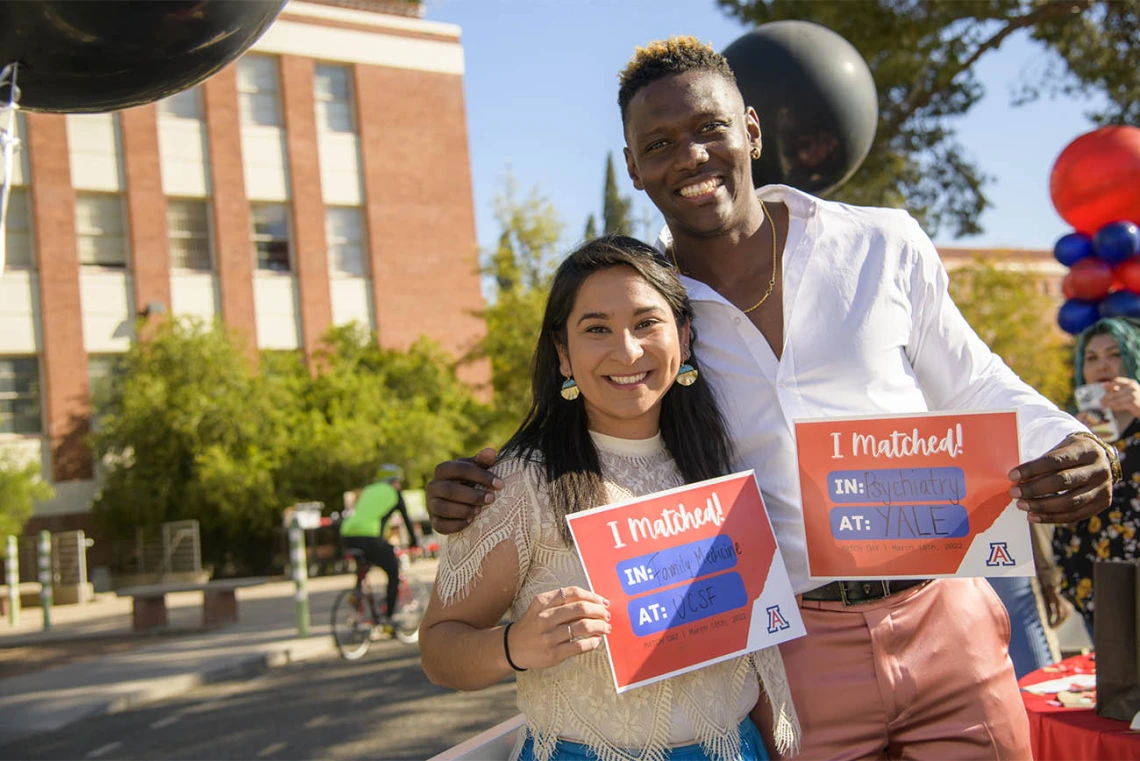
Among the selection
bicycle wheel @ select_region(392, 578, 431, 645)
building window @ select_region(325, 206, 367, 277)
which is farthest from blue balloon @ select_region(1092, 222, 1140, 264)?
building window @ select_region(325, 206, 367, 277)

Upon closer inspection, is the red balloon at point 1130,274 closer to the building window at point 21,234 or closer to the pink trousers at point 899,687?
the pink trousers at point 899,687

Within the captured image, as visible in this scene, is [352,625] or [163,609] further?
[163,609]

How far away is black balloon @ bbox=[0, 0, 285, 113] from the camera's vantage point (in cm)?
203

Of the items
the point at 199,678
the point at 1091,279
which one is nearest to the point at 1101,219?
the point at 1091,279

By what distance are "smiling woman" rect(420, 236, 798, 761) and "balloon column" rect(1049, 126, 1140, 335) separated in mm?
6374

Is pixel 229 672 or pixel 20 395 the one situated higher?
pixel 20 395

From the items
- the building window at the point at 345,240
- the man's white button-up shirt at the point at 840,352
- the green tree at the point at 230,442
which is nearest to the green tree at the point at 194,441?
the green tree at the point at 230,442

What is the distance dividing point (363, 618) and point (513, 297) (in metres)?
9.17

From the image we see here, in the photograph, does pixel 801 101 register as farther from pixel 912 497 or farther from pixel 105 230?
pixel 105 230

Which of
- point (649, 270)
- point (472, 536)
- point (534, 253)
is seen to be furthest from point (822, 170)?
point (534, 253)

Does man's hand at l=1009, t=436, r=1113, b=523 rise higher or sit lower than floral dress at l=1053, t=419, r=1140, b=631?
higher

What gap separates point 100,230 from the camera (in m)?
25.0

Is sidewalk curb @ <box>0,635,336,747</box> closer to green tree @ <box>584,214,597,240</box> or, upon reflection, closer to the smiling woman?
green tree @ <box>584,214,597,240</box>

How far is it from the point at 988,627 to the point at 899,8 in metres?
9.61
